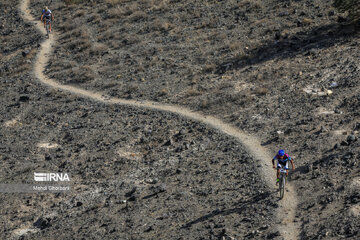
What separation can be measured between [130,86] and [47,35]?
47.1ft

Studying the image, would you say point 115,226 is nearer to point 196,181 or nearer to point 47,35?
point 196,181

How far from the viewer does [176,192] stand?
66.3 ft

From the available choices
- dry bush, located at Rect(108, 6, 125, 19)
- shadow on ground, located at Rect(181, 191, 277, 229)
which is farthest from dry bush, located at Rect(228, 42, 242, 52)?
shadow on ground, located at Rect(181, 191, 277, 229)

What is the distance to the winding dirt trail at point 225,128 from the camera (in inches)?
663

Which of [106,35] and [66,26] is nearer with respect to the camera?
[106,35]

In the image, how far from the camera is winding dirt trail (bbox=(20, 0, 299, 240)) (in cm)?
1684

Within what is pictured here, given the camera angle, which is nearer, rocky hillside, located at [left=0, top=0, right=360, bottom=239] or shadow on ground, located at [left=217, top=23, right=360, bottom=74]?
rocky hillside, located at [left=0, top=0, right=360, bottom=239]

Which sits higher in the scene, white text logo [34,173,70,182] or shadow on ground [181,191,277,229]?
white text logo [34,173,70,182]

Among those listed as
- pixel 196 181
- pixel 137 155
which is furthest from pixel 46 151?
pixel 196 181

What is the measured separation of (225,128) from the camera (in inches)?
982

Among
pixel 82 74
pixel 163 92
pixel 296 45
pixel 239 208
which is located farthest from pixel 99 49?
pixel 239 208

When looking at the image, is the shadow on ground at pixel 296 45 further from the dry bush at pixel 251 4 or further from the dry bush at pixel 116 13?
the dry bush at pixel 116 13

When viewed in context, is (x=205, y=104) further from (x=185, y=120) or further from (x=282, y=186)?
(x=282, y=186)

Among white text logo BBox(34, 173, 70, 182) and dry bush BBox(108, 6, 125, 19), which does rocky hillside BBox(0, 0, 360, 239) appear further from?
white text logo BBox(34, 173, 70, 182)
